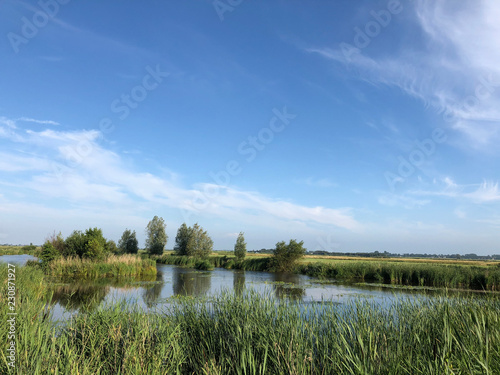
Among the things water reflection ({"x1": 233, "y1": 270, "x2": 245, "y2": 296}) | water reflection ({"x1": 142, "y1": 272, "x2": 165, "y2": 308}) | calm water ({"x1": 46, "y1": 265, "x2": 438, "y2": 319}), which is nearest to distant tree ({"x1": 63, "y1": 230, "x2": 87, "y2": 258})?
calm water ({"x1": 46, "y1": 265, "x2": 438, "y2": 319})

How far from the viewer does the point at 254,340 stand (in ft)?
16.8

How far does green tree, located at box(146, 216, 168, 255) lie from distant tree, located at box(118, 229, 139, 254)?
2.67m

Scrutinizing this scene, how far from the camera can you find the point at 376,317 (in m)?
6.07

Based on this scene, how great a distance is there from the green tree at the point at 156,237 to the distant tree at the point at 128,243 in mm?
2675

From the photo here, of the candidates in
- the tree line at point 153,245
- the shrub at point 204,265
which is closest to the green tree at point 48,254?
the tree line at point 153,245

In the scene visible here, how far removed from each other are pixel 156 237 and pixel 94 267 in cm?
3760

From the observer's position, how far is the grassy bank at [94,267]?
2294cm

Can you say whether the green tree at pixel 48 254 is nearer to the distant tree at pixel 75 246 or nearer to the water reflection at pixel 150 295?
the distant tree at pixel 75 246

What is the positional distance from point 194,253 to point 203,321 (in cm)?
4729

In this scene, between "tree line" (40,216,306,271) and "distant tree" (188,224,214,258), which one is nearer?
"tree line" (40,216,306,271)

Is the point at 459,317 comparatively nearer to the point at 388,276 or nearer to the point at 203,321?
the point at 203,321

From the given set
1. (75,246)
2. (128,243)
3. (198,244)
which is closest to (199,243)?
(198,244)

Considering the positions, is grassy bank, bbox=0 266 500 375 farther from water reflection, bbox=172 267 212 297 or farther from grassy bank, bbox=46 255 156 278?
grassy bank, bbox=46 255 156 278

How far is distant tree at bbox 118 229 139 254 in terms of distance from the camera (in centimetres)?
6162
